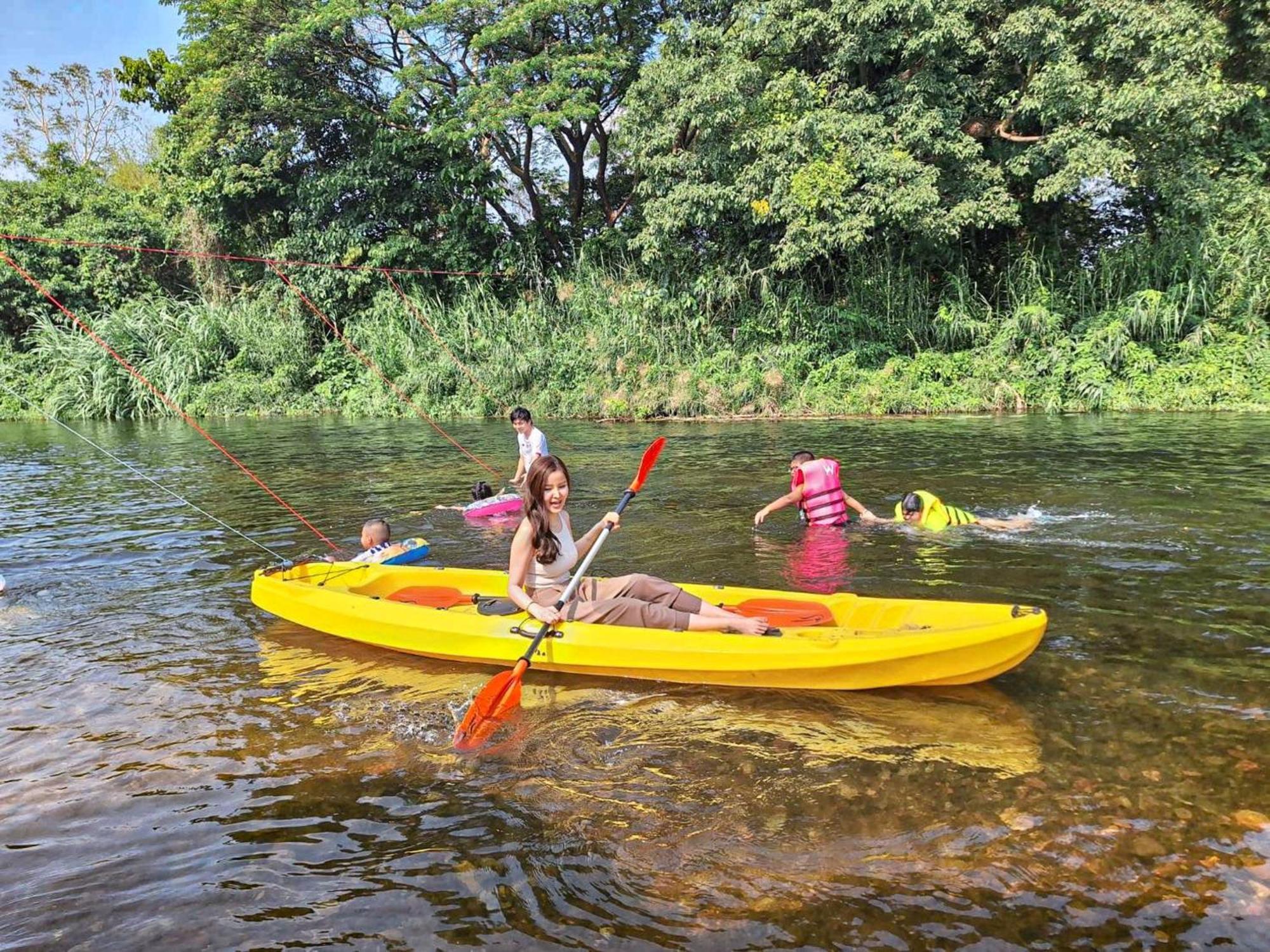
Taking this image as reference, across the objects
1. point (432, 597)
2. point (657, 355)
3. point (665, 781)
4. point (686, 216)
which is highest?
point (686, 216)

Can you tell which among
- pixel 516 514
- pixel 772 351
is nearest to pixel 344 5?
pixel 772 351

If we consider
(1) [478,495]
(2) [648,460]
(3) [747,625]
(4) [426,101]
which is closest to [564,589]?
(3) [747,625]

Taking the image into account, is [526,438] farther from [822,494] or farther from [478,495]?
[822,494]

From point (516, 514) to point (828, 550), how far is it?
12.1 feet

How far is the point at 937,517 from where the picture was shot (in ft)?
24.9

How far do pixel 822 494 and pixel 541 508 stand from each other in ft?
13.7

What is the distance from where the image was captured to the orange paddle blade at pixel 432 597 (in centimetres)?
574

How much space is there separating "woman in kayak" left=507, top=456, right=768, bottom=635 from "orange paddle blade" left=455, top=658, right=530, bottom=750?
45 centimetres

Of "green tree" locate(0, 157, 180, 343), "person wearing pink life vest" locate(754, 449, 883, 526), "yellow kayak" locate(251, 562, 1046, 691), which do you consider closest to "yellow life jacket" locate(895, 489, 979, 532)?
→ "person wearing pink life vest" locate(754, 449, 883, 526)

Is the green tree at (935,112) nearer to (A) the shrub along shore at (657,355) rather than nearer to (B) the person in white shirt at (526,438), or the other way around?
(A) the shrub along shore at (657,355)

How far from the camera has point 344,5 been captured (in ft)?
66.5

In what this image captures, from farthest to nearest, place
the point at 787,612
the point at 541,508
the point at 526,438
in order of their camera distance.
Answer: the point at 526,438 < the point at 787,612 < the point at 541,508

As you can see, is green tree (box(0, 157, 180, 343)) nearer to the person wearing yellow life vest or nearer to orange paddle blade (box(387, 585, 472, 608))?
orange paddle blade (box(387, 585, 472, 608))

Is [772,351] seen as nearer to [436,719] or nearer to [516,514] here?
[516,514]
